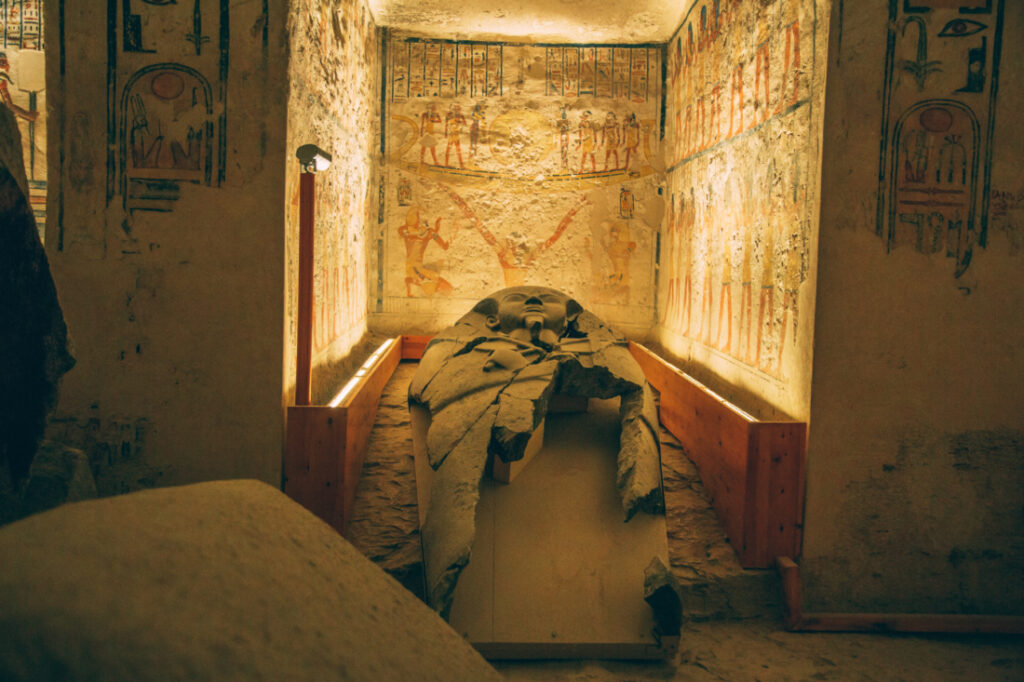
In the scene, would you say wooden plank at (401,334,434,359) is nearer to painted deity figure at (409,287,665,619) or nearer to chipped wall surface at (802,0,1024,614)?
painted deity figure at (409,287,665,619)

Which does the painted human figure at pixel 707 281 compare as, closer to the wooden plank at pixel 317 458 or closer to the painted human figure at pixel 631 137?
the painted human figure at pixel 631 137

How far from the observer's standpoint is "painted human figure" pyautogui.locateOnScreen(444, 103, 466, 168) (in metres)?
6.30

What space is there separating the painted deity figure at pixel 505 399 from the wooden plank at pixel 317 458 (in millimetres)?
494

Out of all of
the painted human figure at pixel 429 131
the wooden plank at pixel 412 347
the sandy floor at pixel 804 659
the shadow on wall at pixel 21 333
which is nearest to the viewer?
the shadow on wall at pixel 21 333

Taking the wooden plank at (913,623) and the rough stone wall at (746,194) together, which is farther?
the rough stone wall at (746,194)

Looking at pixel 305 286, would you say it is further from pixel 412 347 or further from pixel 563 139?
pixel 563 139

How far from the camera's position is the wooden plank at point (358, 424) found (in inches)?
137

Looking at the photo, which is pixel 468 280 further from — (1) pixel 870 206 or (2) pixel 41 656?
(2) pixel 41 656

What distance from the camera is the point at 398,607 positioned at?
141cm

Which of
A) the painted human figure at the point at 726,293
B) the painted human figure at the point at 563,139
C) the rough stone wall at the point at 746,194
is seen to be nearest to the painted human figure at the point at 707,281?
the rough stone wall at the point at 746,194

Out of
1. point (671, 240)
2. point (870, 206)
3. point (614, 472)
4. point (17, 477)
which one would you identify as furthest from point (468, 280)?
point (17, 477)

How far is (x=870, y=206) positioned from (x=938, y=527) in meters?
1.60

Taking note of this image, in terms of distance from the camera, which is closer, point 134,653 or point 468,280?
point 134,653

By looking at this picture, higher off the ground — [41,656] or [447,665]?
[41,656]
